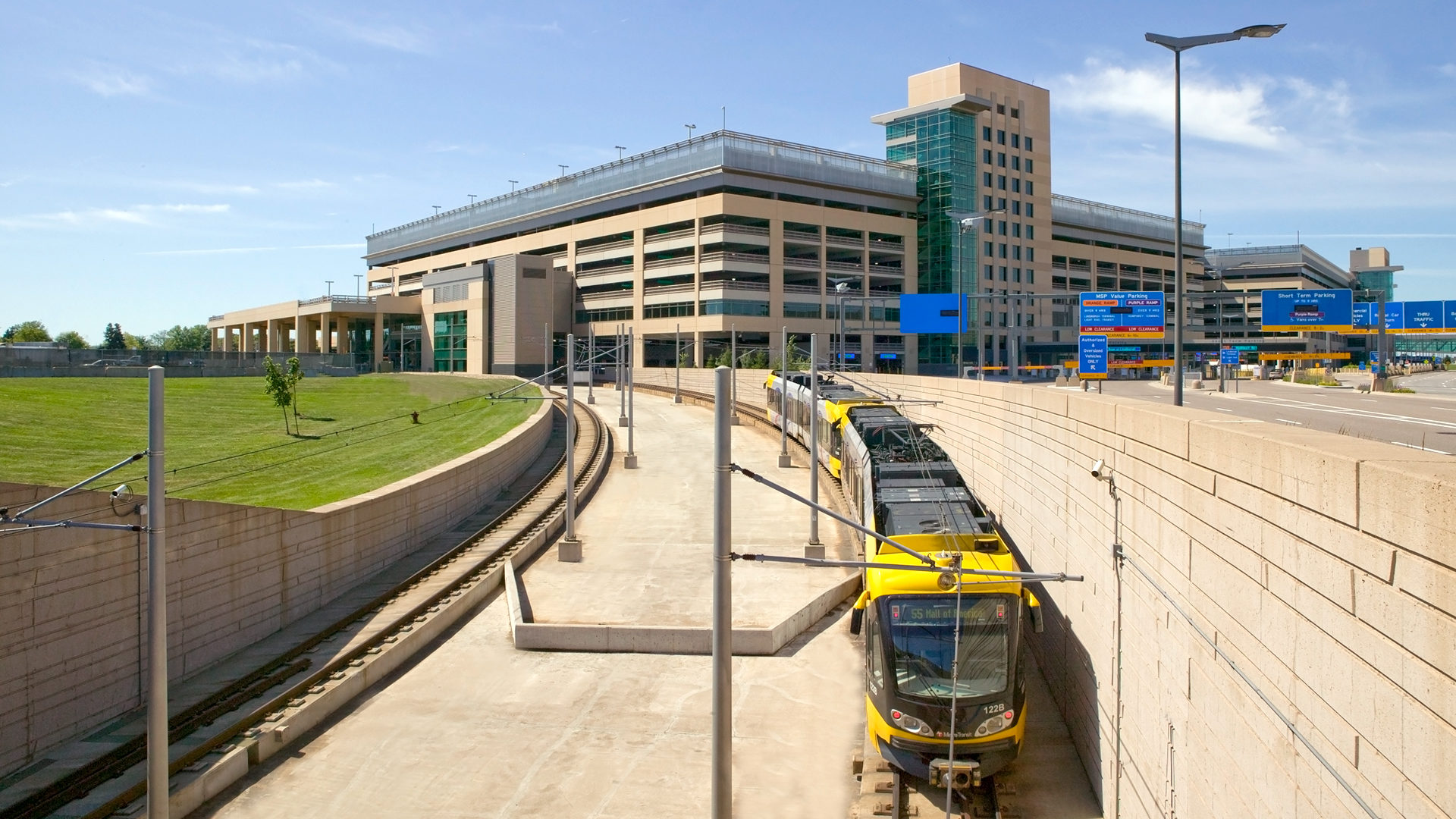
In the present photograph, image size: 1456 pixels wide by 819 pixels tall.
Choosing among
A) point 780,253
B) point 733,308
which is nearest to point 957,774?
point 733,308

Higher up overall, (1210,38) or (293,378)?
(1210,38)

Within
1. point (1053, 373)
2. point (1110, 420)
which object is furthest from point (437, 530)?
point (1053, 373)

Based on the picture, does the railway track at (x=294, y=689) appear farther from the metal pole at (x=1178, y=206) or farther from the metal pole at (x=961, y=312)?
the metal pole at (x=961, y=312)

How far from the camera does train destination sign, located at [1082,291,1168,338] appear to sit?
1427 inches

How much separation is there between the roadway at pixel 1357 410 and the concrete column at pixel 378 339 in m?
82.4

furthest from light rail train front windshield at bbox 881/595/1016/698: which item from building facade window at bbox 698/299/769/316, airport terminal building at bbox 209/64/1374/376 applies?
building facade window at bbox 698/299/769/316

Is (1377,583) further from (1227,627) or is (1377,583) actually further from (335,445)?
(335,445)

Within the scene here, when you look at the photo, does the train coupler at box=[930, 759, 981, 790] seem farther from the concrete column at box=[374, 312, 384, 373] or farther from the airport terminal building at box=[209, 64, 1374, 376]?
the concrete column at box=[374, 312, 384, 373]

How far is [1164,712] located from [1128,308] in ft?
94.9

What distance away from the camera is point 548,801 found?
1331cm

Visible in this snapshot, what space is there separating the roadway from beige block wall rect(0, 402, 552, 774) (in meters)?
16.4

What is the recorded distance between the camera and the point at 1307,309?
126 ft

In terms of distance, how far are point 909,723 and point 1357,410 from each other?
65.1ft

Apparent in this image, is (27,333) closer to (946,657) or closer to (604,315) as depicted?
(604,315)
